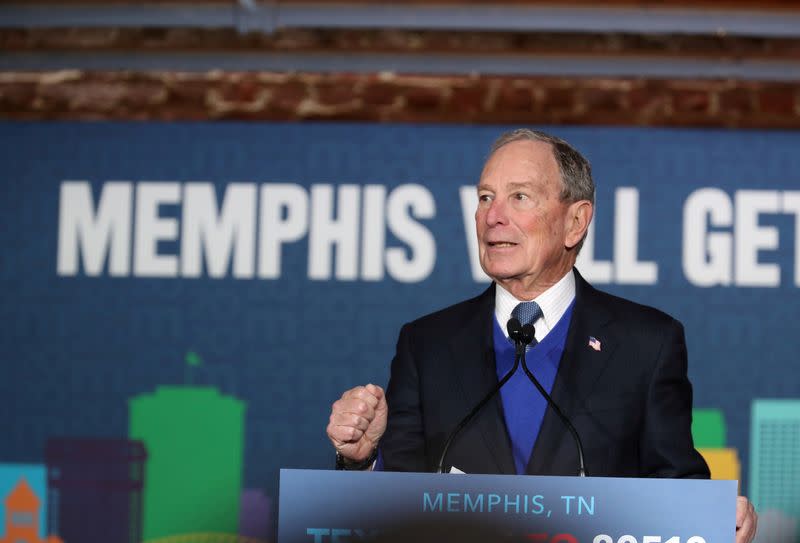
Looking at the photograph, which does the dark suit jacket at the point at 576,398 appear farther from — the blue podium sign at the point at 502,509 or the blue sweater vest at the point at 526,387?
the blue podium sign at the point at 502,509

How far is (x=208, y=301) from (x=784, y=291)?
2.02 m

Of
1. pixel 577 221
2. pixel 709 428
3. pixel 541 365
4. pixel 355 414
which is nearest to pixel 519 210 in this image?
pixel 577 221

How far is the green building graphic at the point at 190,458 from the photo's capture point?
147 inches

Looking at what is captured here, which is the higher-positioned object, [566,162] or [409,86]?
[409,86]

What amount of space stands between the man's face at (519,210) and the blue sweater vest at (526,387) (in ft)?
0.37

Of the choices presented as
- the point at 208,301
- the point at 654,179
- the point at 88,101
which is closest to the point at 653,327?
the point at 654,179

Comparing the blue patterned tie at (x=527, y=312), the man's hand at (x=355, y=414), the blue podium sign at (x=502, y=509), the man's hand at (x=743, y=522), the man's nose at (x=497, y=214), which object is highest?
the man's nose at (x=497, y=214)

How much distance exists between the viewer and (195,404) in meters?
3.78

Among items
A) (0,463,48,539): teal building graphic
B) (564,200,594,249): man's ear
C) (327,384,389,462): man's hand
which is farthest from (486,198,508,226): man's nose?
→ (0,463,48,539): teal building graphic

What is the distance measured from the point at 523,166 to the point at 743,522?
650 mm

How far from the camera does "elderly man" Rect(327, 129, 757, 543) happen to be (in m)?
1.66

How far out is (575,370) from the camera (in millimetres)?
1711

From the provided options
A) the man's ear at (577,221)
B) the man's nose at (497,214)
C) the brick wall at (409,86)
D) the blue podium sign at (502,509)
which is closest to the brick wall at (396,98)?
the brick wall at (409,86)

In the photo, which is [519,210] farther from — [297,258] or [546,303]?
[297,258]
